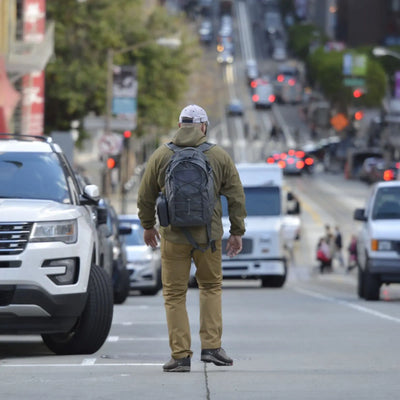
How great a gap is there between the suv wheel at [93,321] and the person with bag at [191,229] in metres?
1.61

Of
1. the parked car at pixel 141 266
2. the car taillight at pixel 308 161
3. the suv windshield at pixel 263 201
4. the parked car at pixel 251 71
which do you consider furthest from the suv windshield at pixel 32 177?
the parked car at pixel 251 71

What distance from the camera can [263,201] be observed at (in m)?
32.9

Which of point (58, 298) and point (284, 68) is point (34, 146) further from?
point (284, 68)

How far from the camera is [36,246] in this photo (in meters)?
Result: 11.8

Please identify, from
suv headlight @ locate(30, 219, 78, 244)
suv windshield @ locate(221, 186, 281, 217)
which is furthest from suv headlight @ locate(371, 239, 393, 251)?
suv headlight @ locate(30, 219, 78, 244)

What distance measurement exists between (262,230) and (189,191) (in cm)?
2176

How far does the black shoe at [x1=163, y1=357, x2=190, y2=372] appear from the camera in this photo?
10.8 metres

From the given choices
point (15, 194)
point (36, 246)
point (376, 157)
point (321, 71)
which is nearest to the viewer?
point (36, 246)

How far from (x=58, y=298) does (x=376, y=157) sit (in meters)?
95.6

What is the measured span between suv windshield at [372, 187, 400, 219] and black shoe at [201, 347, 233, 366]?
1332cm

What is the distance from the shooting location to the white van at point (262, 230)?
106 ft

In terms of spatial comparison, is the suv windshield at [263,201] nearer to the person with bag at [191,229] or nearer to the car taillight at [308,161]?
the person with bag at [191,229]

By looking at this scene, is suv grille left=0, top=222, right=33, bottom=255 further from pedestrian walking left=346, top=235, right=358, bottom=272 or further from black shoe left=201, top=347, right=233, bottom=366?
pedestrian walking left=346, top=235, right=358, bottom=272

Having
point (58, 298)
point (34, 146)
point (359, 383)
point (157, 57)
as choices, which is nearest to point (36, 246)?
point (58, 298)
